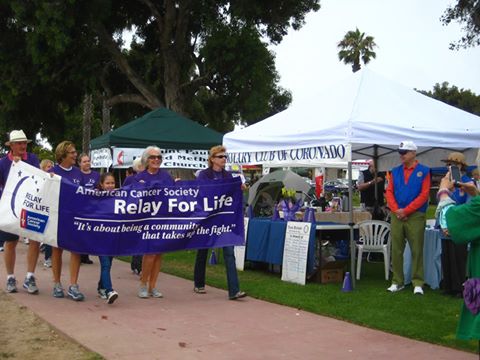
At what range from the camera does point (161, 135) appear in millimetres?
13430

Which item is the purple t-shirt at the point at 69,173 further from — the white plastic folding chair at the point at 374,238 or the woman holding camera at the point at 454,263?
the woman holding camera at the point at 454,263

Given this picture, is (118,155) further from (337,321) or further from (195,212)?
(337,321)

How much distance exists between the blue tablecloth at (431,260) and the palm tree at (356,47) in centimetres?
5472

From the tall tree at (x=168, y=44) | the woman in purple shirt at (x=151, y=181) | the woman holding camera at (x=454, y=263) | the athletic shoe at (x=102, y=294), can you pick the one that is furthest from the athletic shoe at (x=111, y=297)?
the tall tree at (x=168, y=44)

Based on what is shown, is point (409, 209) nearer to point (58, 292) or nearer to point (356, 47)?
point (58, 292)

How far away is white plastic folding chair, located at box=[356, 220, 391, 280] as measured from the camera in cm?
984

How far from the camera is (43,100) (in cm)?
2473

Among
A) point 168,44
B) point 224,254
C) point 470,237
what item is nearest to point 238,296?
point 224,254

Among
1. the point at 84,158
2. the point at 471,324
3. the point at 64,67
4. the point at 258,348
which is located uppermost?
the point at 64,67

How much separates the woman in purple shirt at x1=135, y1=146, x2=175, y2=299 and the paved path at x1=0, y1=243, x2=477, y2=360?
226mm

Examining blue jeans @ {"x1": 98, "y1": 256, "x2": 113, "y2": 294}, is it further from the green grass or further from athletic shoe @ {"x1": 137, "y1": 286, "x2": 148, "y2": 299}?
the green grass

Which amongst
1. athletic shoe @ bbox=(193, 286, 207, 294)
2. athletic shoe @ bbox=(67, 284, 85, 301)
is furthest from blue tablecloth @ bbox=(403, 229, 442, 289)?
athletic shoe @ bbox=(67, 284, 85, 301)

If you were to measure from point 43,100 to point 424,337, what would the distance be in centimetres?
2133

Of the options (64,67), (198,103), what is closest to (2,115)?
(64,67)
